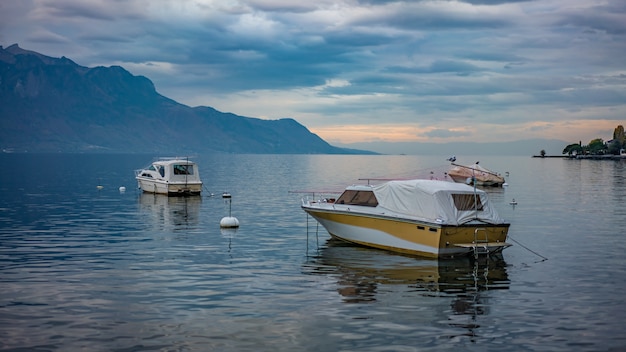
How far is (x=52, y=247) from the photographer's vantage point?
31.5 m

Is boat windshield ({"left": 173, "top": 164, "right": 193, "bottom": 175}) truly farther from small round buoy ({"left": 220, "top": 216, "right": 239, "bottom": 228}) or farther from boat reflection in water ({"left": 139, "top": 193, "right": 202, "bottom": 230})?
small round buoy ({"left": 220, "top": 216, "right": 239, "bottom": 228})

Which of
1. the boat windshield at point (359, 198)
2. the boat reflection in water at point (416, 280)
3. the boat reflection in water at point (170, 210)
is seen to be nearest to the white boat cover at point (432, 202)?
the boat windshield at point (359, 198)

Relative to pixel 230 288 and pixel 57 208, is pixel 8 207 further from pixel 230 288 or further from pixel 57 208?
pixel 230 288

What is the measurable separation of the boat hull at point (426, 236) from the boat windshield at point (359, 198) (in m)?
0.77

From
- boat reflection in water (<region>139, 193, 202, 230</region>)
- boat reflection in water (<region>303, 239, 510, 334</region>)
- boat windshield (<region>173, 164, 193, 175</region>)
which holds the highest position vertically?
boat windshield (<region>173, 164, 193, 175</region>)

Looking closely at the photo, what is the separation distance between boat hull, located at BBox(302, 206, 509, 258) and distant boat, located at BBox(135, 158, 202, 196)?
3646 cm

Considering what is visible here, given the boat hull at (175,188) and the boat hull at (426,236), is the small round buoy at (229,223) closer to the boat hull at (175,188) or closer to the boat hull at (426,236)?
the boat hull at (426,236)

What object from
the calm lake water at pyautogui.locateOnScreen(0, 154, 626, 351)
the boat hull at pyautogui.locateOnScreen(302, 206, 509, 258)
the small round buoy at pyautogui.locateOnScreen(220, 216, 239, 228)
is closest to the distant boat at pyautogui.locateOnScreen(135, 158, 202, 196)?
the calm lake water at pyautogui.locateOnScreen(0, 154, 626, 351)

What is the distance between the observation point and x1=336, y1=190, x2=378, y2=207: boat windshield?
31848mm

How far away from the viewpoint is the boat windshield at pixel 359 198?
31848 millimetres

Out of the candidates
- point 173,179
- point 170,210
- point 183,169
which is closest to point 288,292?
point 170,210

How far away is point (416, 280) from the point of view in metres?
24.4

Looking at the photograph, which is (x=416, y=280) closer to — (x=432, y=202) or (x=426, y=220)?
(x=426, y=220)

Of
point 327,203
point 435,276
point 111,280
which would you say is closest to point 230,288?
point 111,280
